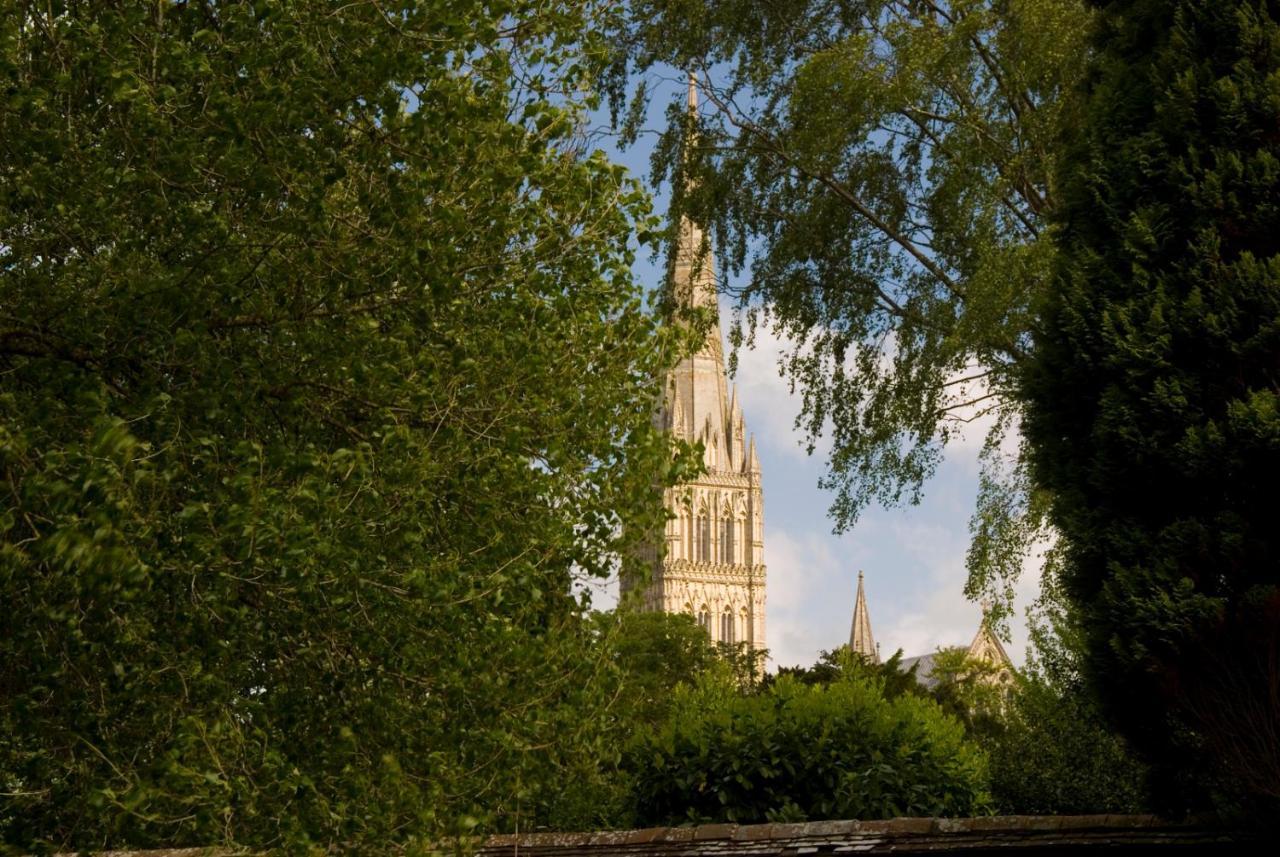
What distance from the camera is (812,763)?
14.2m

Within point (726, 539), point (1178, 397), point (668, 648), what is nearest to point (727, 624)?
point (726, 539)

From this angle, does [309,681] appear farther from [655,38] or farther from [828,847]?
[655,38]

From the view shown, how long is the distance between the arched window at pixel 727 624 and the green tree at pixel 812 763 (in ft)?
330

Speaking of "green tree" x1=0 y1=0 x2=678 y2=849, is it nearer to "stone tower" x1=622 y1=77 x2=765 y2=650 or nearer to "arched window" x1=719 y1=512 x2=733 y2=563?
"stone tower" x1=622 y1=77 x2=765 y2=650

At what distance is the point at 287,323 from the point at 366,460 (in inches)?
45.5

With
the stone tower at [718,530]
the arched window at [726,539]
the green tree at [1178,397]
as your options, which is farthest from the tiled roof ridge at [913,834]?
the arched window at [726,539]

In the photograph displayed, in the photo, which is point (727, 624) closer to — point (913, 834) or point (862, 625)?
point (862, 625)

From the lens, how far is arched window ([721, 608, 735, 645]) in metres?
115

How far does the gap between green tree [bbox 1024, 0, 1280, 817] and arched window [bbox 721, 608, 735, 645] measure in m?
104

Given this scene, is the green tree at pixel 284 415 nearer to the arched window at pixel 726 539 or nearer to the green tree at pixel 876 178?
the green tree at pixel 876 178

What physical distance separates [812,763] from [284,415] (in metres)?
6.89

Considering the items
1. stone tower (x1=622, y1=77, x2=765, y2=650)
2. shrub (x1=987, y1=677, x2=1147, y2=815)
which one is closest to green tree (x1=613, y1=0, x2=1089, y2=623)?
shrub (x1=987, y1=677, x2=1147, y2=815)

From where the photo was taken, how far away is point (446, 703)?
9.63 metres

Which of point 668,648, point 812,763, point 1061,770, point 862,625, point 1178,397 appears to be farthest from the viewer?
point 862,625
